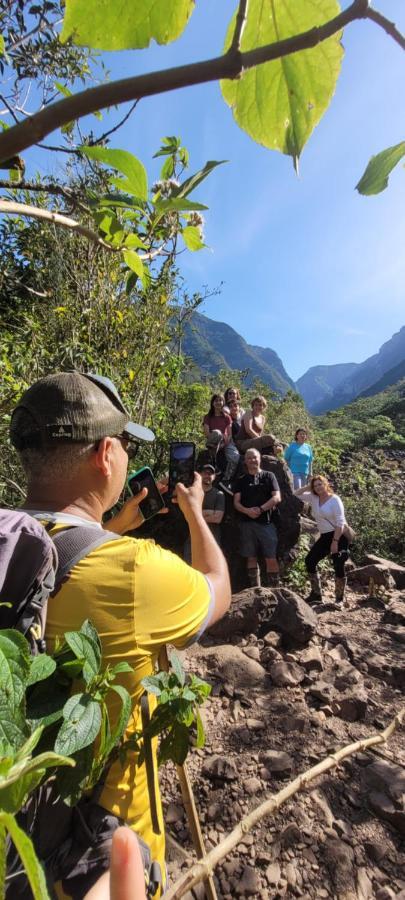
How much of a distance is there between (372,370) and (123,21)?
10406cm

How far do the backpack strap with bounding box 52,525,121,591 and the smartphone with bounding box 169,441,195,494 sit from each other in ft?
3.53

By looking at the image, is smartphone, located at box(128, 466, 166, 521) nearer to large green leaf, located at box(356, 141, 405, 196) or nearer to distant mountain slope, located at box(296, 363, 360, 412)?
large green leaf, located at box(356, 141, 405, 196)

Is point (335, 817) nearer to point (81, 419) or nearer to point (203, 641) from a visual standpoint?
point (203, 641)

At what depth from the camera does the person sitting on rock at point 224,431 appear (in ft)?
21.6

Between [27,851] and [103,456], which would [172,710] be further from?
[27,851]

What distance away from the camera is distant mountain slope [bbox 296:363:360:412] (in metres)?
111

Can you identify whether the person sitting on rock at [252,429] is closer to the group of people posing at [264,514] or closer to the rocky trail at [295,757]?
the group of people posing at [264,514]

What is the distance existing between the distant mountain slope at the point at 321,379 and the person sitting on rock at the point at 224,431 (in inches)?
4147

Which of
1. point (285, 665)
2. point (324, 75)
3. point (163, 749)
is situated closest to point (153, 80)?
point (324, 75)

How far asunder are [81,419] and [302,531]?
23.3ft

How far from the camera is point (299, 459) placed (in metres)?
7.70

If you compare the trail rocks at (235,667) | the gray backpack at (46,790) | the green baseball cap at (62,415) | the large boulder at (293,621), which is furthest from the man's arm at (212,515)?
the gray backpack at (46,790)

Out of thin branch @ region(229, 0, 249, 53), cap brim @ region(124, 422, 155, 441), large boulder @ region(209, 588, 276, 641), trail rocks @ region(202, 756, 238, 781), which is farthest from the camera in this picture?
large boulder @ region(209, 588, 276, 641)

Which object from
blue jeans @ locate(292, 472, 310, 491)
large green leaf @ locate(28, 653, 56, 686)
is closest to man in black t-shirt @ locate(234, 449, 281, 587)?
blue jeans @ locate(292, 472, 310, 491)
